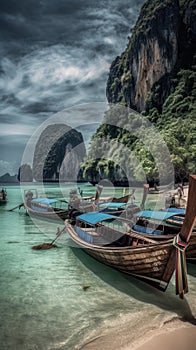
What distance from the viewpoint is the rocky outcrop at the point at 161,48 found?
7175cm

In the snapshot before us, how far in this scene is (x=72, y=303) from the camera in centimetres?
808

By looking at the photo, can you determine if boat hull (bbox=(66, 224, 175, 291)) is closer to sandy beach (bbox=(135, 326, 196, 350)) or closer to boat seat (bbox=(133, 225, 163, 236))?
sandy beach (bbox=(135, 326, 196, 350))

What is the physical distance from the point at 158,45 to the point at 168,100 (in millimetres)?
16954

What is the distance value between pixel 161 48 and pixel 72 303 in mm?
78153

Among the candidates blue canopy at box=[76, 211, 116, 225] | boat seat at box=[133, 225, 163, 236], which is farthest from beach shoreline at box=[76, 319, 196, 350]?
boat seat at box=[133, 225, 163, 236]

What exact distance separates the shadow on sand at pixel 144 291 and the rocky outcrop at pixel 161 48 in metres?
71.0

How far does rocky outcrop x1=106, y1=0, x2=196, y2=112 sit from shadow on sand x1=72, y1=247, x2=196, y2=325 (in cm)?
7102

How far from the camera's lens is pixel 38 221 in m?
23.2

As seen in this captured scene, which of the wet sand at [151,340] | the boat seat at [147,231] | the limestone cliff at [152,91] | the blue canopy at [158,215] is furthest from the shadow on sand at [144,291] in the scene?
the limestone cliff at [152,91]

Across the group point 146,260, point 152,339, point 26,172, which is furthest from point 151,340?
point 26,172

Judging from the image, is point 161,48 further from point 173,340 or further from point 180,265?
point 173,340

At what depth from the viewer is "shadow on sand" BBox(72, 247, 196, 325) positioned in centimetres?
737

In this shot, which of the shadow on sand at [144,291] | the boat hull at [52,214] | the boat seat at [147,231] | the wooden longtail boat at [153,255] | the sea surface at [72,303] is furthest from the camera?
the boat hull at [52,214]

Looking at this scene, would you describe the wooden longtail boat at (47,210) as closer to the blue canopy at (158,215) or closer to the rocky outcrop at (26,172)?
the blue canopy at (158,215)
